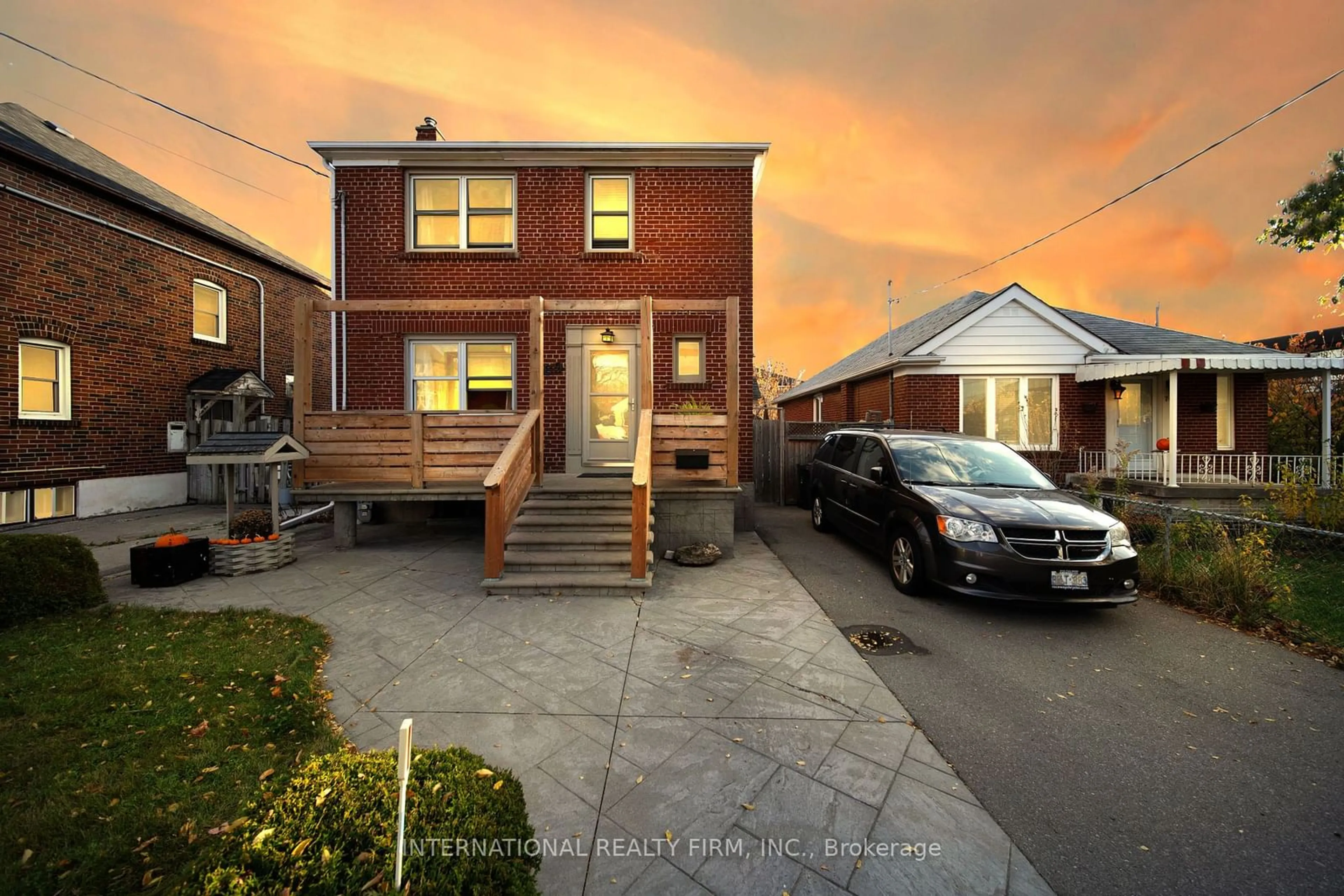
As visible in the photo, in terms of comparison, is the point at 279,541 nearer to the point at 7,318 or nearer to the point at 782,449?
the point at 7,318

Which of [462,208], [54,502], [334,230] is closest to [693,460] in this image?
[462,208]

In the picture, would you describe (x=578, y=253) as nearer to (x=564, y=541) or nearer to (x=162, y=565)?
(x=564, y=541)

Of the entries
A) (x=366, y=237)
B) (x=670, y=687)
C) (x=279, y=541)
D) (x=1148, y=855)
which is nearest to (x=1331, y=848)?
(x=1148, y=855)

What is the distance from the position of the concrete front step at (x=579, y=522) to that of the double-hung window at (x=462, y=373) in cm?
371

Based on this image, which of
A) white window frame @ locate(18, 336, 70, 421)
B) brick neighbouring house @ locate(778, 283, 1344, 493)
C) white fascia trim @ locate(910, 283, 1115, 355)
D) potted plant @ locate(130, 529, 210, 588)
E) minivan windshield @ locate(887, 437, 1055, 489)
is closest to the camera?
potted plant @ locate(130, 529, 210, 588)

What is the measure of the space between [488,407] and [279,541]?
13.0ft

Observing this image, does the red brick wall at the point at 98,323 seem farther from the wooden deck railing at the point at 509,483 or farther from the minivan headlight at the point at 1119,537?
the minivan headlight at the point at 1119,537

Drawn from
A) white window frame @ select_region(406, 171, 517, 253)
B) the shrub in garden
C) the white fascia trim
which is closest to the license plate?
the shrub in garden

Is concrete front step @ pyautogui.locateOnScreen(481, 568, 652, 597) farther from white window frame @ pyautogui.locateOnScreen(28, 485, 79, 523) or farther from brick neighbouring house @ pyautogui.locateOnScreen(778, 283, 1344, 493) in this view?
brick neighbouring house @ pyautogui.locateOnScreen(778, 283, 1344, 493)

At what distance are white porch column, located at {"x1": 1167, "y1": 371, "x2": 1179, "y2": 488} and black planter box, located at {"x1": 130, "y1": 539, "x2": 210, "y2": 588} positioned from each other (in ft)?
53.0

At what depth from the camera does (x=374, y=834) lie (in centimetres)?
121

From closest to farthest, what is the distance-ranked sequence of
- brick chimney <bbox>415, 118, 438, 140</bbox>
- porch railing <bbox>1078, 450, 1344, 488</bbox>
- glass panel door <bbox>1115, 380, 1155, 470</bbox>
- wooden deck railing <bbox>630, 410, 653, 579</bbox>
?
wooden deck railing <bbox>630, 410, 653, 579</bbox>, brick chimney <bbox>415, 118, 438, 140</bbox>, porch railing <bbox>1078, 450, 1344, 488</bbox>, glass panel door <bbox>1115, 380, 1155, 470</bbox>

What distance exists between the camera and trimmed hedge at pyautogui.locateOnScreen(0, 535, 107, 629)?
439 centimetres

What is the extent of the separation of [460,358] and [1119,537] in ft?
32.2
